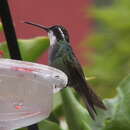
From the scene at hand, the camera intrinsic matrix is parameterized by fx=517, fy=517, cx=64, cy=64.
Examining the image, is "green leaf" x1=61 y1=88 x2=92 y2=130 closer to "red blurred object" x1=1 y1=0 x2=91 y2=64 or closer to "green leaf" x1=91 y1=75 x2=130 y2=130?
"green leaf" x1=91 y1=75 x2=130 y2=130

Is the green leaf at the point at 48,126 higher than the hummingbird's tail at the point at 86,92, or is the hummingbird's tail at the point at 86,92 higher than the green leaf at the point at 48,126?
the hummingbird's tail at the point at 86,92

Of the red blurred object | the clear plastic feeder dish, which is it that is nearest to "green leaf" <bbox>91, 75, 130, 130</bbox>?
the clear plastic feeder dish

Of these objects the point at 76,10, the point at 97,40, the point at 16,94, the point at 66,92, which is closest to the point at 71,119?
the point at 66,92

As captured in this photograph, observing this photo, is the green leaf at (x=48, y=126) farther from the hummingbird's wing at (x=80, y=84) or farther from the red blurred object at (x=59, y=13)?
the red blurred object at (x=59, y=13)

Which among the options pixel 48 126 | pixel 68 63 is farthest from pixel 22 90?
pixel 68 63

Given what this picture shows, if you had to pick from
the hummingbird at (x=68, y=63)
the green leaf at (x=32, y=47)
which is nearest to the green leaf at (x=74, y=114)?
the hummingbird at (x=68, y=63)

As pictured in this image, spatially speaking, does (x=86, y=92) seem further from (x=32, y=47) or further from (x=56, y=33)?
(x=56, y=33)
